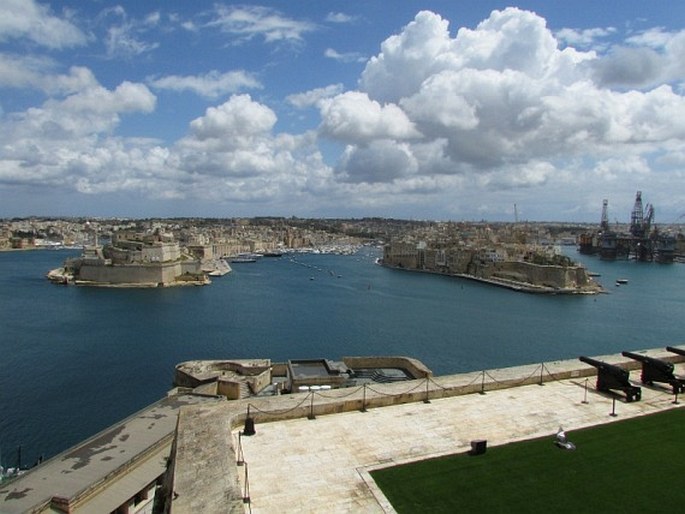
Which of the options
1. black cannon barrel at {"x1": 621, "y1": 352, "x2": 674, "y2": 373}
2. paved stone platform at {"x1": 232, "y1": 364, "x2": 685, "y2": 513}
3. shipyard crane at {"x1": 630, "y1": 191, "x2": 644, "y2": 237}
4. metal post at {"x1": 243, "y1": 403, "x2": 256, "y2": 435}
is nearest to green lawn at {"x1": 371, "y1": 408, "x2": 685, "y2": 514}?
paved stone platform at {"x1": 232, "y1": 364, "x2": 685, "y2": 513}

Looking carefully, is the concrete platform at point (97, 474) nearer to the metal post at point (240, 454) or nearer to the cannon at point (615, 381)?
the metal post at point (240, 454)

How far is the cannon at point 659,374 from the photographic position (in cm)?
757

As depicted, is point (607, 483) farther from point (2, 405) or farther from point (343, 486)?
point (2, 405)

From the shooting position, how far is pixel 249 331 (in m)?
27.8

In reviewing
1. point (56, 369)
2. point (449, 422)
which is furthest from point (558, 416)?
point (56, 369)

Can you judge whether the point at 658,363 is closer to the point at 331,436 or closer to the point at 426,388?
the point at 426,388

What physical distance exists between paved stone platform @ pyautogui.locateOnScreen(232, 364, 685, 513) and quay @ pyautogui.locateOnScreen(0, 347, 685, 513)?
0.04ft

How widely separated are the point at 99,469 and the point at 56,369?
38.9 feet

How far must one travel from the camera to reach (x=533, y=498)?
15.4 feet

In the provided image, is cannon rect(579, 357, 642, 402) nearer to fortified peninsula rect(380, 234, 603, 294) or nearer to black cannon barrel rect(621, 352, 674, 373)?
black cannon barrel rect(621, 352, 674, 373)

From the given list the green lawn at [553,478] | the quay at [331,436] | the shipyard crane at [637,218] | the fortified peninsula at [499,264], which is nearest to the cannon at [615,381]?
the quay at [331,436]

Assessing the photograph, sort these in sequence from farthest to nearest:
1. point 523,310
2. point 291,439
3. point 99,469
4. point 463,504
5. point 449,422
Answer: point 523,310, point 99,469, point 449,422, point 291,439, point 463,504

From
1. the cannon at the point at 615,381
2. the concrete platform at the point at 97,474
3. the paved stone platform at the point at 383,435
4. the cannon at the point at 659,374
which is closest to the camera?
the paved stone platform at the point at 383,435

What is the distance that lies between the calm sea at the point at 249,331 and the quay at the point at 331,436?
481cm
